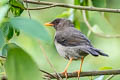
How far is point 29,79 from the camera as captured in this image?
1.33 meters

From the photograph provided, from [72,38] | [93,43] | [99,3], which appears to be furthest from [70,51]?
[93,43]

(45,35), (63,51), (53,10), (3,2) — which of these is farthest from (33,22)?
(53,10)

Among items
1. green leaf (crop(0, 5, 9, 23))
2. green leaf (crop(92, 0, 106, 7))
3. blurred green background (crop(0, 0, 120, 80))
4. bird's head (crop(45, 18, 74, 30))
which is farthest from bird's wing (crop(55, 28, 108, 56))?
green leaf (crop(0, 5, 9, 23))

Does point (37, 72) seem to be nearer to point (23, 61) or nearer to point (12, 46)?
point (23, 61)

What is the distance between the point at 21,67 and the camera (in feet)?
4.50

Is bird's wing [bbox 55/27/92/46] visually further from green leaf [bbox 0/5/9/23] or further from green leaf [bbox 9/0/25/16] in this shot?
green leaf [bbox 0/5/9/23]

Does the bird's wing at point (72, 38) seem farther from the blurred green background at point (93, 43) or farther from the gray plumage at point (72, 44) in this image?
the blurred green background at point (93, 43)

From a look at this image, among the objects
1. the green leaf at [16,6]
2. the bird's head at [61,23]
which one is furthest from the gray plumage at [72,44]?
the green leaf at [16,6]

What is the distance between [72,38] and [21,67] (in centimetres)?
288

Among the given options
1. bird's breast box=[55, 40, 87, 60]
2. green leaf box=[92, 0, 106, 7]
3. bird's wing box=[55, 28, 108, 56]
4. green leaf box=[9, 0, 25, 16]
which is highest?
green leaf box=[9, 0, 25, 16]

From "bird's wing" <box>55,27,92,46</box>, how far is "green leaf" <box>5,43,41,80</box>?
266cm

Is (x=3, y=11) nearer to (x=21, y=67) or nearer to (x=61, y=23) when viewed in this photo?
(x=21, y=67)

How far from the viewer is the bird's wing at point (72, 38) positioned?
13.5ft

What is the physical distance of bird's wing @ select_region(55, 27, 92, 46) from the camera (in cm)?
412
